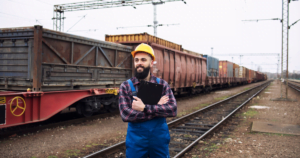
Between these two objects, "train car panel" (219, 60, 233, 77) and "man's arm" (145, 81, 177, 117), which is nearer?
"man's arm" (145, 81, 177, 117)

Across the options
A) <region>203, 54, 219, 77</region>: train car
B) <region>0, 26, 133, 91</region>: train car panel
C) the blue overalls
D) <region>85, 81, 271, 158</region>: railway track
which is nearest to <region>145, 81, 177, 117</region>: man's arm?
the blue overalls

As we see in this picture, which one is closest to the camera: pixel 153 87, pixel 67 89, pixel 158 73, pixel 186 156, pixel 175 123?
pixel 153 87

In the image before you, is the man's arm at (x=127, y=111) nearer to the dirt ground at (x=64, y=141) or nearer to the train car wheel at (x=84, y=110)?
the dirt ground at (x=64, y=141)

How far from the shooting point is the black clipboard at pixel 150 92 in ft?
7.62

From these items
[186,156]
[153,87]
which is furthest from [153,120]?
[186,156]

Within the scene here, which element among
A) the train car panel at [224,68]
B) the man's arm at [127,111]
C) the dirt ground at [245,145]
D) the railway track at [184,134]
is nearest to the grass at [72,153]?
the railway track at [184,134]

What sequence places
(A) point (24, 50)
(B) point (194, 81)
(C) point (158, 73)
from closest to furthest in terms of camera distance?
(A) point (24, 50) < (C) point (158, 73) < (B) point (194, 81)

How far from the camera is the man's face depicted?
246cm

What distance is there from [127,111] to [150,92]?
315 millimetres

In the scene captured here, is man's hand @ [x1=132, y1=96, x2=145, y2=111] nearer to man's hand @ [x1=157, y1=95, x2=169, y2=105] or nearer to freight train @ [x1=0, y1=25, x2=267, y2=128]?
man's hand @ [x1=157, y1=95, x2=169, y2=105]

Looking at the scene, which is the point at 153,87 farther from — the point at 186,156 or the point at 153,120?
the point at 186,156

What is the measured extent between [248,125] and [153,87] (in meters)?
6.95

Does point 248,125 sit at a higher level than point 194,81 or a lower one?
lower

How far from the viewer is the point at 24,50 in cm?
657
